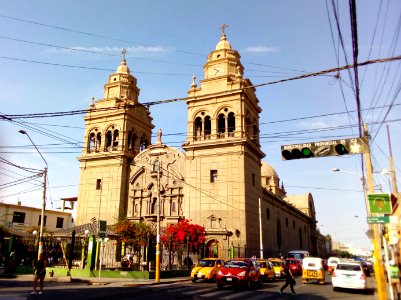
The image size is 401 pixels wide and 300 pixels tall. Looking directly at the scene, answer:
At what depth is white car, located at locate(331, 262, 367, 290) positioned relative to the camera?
741 inches

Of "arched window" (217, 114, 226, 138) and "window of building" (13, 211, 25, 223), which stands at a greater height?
"arched window" (217, 114, 226, 138)

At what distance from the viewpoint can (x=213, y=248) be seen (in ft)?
118

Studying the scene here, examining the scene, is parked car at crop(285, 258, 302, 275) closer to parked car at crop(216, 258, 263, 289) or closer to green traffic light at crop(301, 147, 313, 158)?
parked car at crop(216, 258, 263, 289)

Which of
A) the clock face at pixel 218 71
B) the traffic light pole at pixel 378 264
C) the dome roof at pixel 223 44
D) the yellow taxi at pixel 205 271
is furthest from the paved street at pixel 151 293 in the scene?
the dome roof at pixel 223 44

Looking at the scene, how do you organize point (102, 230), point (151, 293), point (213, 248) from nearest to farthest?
1. point (151, 293)
2. point (102, 230)
3. point (213, 248)

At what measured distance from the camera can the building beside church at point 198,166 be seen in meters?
37.4

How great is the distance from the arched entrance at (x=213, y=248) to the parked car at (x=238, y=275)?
13.8m

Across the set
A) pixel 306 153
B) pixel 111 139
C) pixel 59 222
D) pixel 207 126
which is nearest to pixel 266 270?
pixel 306 153

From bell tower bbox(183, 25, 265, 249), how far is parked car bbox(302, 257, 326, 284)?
10915mm

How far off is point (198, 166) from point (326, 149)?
27.2m

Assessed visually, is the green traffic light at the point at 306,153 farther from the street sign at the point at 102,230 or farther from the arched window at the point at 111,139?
the arched window at the point at 111,139

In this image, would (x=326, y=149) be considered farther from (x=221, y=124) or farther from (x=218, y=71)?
(x=218, y=71)

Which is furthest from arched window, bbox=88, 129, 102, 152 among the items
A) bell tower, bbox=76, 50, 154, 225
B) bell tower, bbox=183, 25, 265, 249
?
bell tower, bbox=183, 25, 265, 249

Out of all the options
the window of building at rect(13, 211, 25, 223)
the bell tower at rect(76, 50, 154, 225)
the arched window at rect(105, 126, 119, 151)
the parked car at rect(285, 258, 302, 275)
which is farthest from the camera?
the window of building at rect(13, 211, 25, 223)
